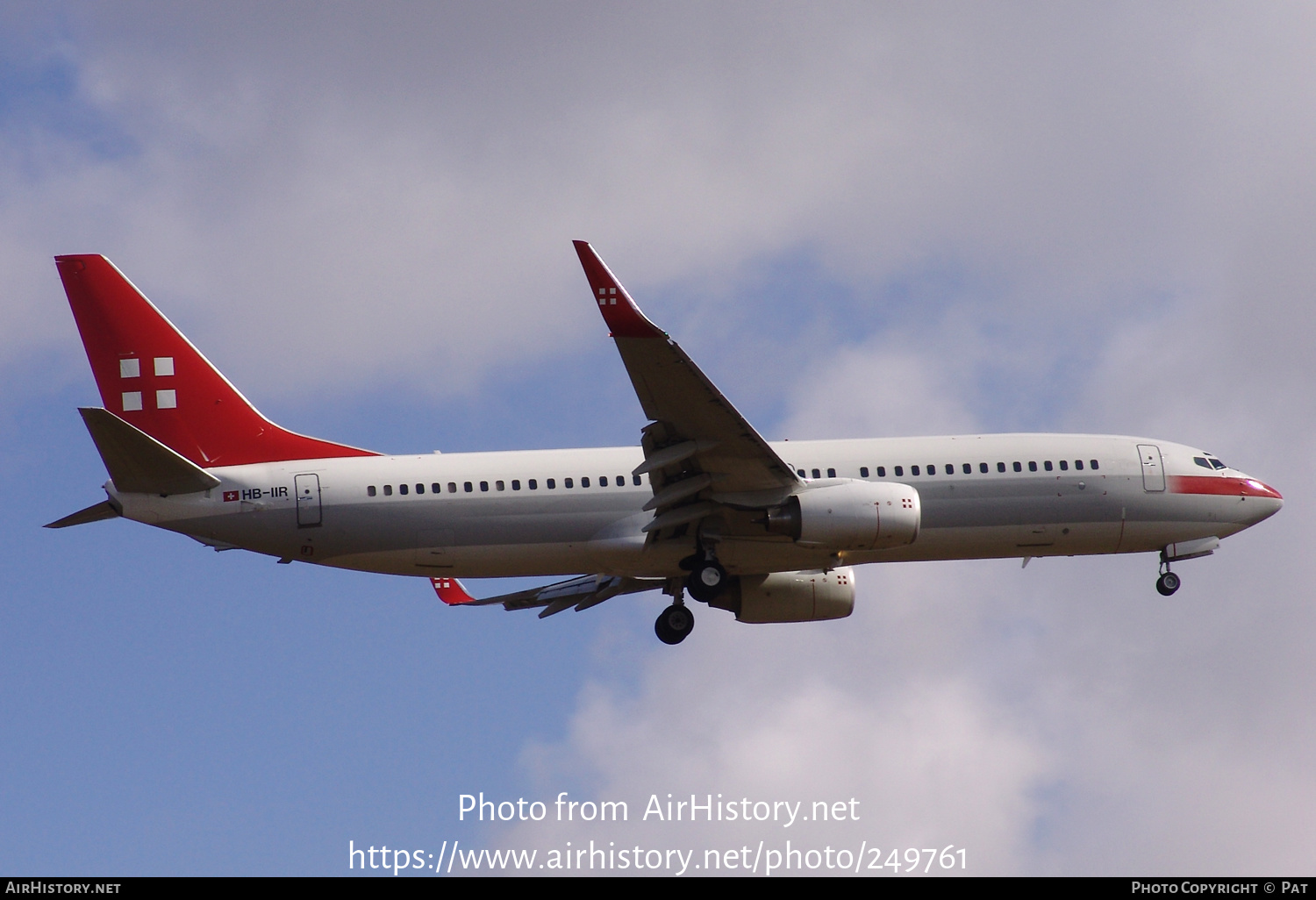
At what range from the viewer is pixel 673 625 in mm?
40219

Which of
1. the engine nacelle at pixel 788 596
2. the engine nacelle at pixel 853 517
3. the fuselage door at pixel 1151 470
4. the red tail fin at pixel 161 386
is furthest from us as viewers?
the engine nacelle at pixel 788 596

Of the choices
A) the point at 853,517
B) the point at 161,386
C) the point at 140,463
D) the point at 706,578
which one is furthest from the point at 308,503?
the point at 853,517

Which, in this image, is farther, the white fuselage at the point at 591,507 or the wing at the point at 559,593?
the wing at the point at 559,593

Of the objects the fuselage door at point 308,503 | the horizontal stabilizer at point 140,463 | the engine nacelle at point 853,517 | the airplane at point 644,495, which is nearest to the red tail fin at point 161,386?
the airplane at point 644,495

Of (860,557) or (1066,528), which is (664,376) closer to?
(860,557)

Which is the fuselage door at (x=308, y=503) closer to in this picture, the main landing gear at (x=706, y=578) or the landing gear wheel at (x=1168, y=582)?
the main landing gear at (x=706, y=578)

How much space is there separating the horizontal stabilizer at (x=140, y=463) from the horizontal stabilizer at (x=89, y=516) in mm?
1011

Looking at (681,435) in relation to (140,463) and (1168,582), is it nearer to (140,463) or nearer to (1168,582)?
(140,463)

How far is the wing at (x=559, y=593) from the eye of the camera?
1721 inches

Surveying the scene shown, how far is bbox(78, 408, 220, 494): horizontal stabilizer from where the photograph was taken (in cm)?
3481

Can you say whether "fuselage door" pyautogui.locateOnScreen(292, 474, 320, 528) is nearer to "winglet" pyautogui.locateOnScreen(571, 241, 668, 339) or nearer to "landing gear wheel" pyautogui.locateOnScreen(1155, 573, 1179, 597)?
"winglet" pyautogui.locateOnScreen(571, 241, 668, 339)

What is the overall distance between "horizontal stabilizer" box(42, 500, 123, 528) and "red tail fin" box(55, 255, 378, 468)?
231 centimetres

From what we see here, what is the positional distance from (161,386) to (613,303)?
13.5 m
